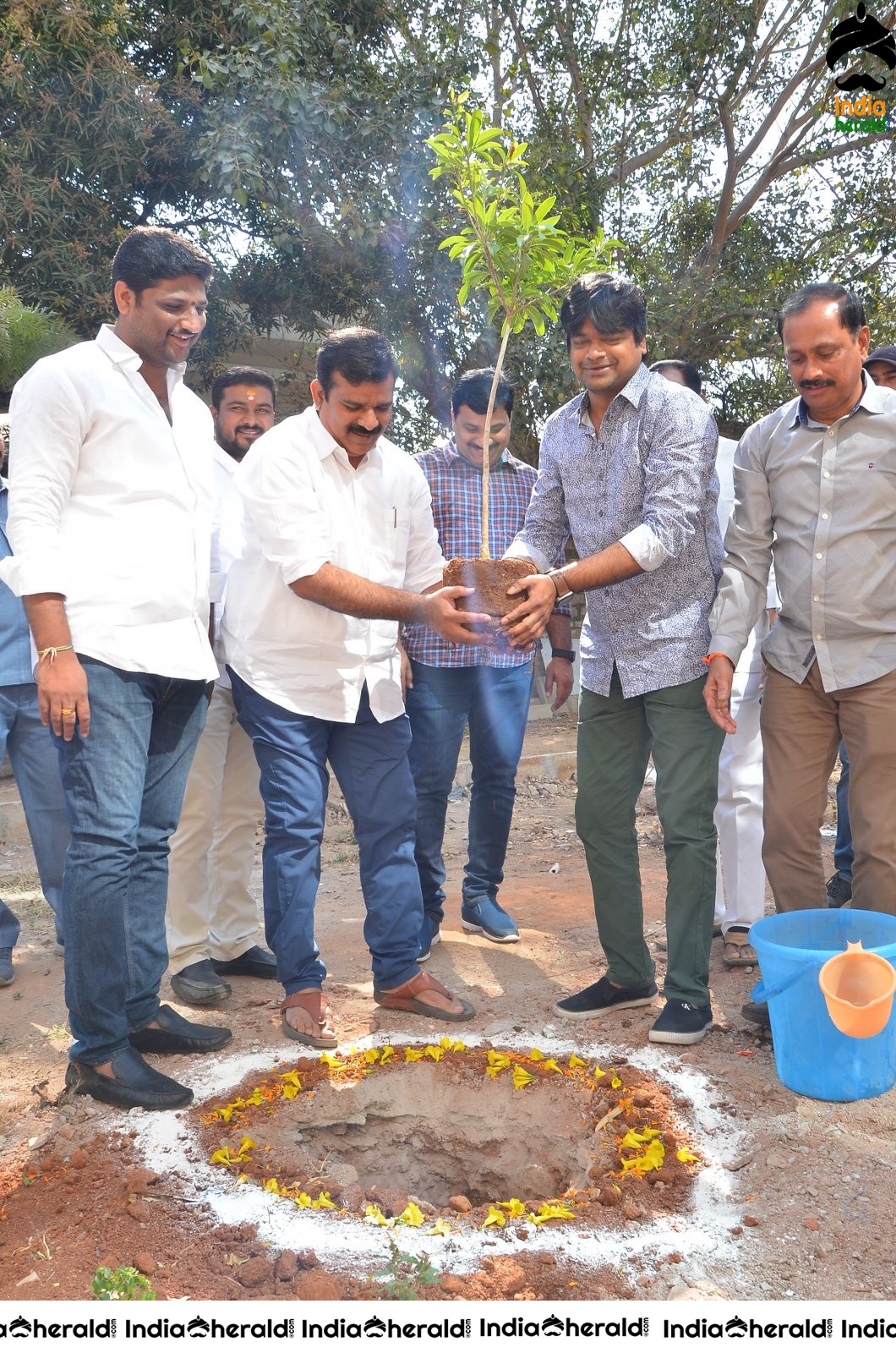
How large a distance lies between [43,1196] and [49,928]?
8.62ft

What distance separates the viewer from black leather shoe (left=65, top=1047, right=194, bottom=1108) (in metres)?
2.96

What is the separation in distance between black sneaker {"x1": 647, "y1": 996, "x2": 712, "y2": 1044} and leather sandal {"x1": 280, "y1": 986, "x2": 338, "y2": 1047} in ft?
3.28

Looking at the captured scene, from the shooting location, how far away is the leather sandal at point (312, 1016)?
11.1 ft

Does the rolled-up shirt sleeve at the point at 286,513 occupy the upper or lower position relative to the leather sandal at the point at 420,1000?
upper

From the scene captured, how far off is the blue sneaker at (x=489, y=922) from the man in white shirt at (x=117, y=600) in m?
1.66

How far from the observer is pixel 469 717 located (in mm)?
4465

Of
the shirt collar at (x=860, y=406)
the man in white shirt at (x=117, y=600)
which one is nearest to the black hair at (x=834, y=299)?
the shirt collar at (x=860, y=406)

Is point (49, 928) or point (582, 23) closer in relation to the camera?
point (49, 928)

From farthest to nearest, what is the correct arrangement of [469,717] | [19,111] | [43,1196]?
[19,111]
[469,717]
[43,1196]

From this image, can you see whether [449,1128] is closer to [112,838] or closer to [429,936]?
[429,936]

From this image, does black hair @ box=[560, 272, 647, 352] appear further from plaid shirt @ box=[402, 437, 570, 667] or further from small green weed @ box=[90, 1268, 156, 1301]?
small green weed @ box=[90, 1268, 156, 1301]

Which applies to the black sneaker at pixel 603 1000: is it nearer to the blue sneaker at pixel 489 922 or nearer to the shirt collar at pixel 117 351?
the blue sneaker at pixel 489 922

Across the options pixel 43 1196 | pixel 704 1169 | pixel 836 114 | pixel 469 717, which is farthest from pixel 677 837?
pixel 836 114

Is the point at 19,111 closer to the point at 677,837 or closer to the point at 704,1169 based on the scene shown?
the point at 677,837
